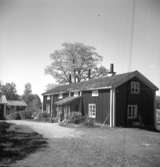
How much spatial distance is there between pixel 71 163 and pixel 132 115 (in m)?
14.8

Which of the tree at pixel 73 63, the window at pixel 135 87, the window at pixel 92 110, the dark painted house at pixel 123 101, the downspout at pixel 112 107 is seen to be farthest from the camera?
the tree at pixel 73 63

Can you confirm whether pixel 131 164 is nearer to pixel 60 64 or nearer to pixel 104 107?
pixel 104 107

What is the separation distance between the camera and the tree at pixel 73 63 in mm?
42219

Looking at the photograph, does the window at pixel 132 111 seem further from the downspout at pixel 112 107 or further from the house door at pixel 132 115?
the downspout at pixel 112 107

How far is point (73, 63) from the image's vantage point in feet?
141

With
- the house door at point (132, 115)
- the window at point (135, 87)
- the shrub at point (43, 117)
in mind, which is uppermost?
the window at point (135, 87)

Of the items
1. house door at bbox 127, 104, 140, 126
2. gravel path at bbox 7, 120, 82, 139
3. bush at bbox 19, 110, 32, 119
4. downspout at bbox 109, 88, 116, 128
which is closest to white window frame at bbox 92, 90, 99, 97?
downspout at bbox 109, 88, 116, 128

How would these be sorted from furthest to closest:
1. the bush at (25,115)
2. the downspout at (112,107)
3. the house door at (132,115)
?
the bush at (25,115), the house door at (132,115), the downspout at (112,107)

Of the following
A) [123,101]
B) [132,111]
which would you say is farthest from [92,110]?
[132,111]

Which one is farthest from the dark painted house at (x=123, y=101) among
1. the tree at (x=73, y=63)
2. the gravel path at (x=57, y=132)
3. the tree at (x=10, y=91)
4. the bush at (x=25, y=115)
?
the tree at (x=10, y=91)

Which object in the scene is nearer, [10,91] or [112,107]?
[112,107]

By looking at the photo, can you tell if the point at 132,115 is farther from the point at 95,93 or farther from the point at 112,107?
the point at 95,93

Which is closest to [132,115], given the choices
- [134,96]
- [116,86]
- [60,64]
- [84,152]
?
[134,96]

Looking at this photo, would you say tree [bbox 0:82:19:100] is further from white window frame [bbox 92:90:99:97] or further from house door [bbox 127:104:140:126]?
house door [bbox 127:104:140:126]
